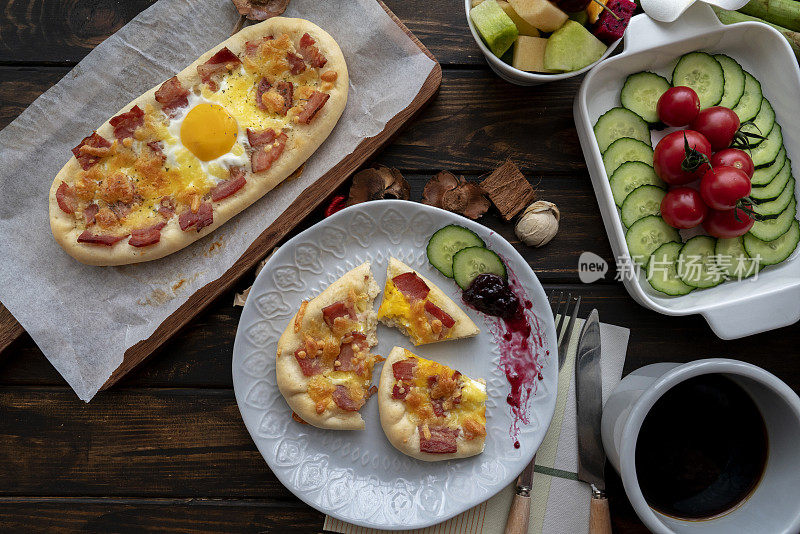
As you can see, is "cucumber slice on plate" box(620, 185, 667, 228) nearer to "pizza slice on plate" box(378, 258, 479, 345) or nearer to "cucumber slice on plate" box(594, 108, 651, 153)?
"cucumber slice on plate" box(594, 108, 651, 153)

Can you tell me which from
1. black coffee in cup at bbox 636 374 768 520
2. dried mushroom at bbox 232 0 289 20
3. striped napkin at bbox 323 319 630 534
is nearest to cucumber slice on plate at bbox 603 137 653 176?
striped napkin at bbox 323 319 630 534

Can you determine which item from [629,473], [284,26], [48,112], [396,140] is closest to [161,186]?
[48,112]

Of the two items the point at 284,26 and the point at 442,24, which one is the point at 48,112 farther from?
the point at 442,24

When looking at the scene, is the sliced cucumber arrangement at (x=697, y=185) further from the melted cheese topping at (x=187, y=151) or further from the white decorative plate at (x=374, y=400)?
the melted cheese topping at (x=187, y=151)

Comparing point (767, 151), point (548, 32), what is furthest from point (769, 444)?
point (548, 32)

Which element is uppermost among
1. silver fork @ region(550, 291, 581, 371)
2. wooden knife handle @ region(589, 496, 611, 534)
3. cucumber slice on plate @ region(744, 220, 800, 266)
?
cucumber slice on plate @ region(744, 220, 800, 266)

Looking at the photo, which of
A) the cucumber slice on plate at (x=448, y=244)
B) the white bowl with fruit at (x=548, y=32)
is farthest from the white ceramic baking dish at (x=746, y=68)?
the cucumber slice on plate at (x=448, y=244)
